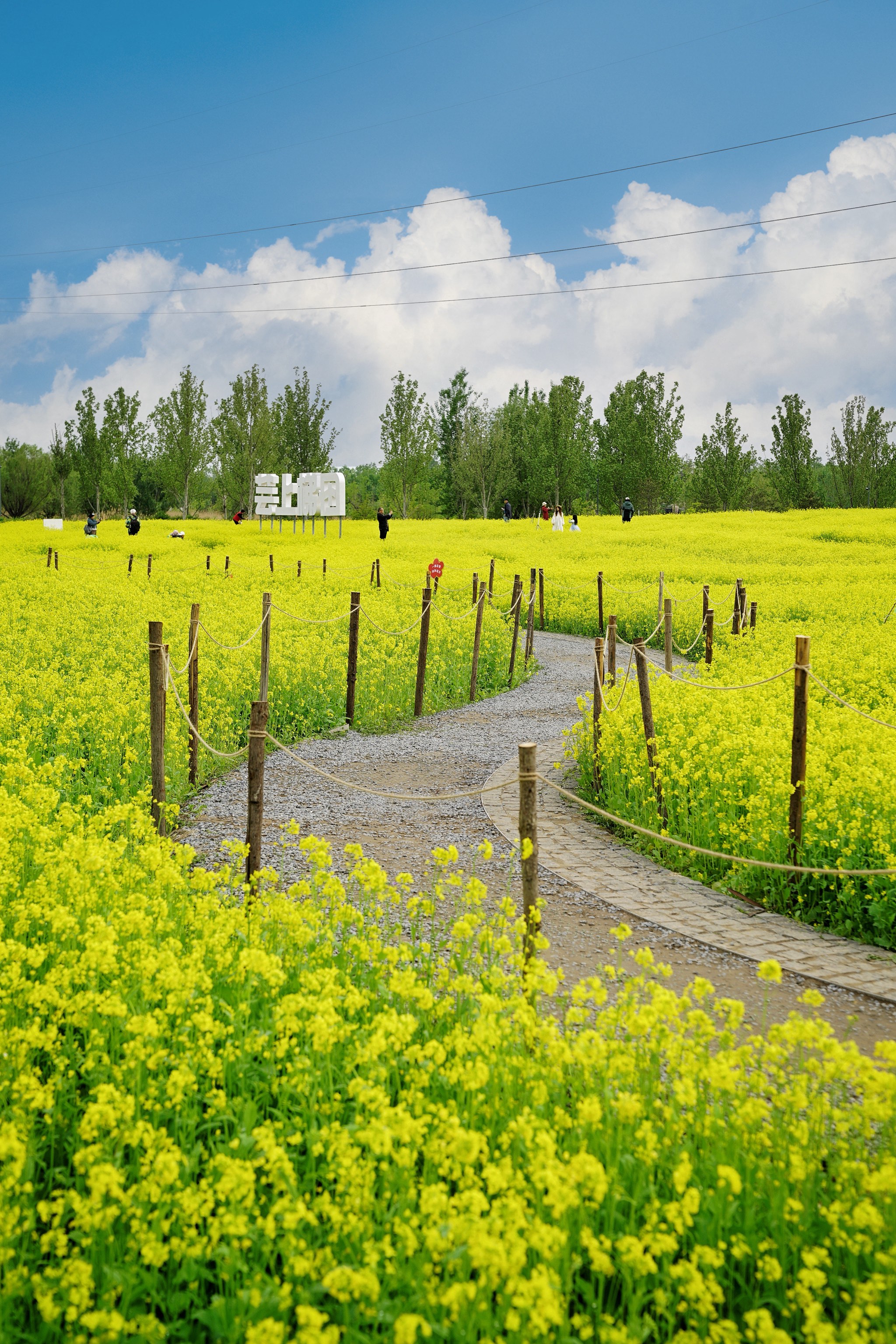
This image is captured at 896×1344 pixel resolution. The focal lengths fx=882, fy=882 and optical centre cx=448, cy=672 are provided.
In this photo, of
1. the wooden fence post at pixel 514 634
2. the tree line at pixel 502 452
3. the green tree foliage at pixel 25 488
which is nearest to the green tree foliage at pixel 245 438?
the tree line at pixel 502 452

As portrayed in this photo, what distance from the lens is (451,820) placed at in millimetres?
8961

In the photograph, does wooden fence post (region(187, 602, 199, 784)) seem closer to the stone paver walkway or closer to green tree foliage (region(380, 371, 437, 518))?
the stone paver walkway

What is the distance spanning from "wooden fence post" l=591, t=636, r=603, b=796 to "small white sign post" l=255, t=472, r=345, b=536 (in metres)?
38.0

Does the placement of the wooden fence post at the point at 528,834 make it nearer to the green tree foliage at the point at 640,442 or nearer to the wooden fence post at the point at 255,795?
the wooden fence post at the point at 255,795

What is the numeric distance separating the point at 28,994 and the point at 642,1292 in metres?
2.72

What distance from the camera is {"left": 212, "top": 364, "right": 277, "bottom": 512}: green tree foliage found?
6369cm

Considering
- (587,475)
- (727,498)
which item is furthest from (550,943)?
(587,475)

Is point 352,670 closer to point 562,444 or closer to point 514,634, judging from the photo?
point 514,634

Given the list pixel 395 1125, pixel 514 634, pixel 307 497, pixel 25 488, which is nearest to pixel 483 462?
pixel 307 497

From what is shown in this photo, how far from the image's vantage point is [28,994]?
151 inches

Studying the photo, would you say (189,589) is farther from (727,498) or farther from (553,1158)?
(727,498)

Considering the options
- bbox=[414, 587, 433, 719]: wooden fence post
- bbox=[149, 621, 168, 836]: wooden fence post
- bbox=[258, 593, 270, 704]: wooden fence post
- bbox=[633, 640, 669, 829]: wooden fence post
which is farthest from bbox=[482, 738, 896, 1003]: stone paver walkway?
bbox=[414, 587, 433, 719]: wooden fence post

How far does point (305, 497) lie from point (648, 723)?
1660 inches

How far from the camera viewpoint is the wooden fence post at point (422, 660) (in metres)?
13.9
